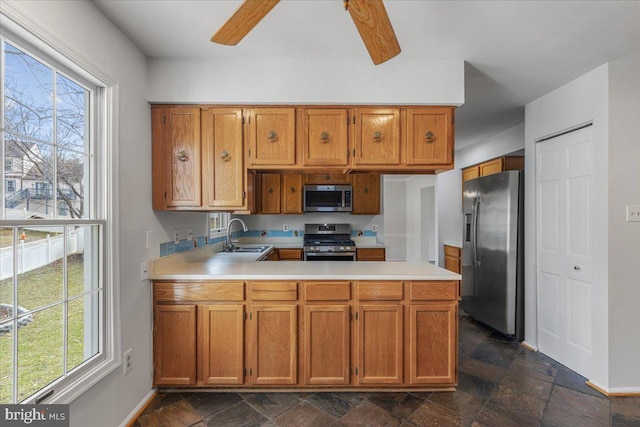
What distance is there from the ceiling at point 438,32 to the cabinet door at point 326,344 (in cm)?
191

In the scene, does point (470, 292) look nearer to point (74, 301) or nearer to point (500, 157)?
point (500, 157)

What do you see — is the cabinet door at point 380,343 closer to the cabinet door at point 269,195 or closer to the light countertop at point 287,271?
the light countertop at point 287,271

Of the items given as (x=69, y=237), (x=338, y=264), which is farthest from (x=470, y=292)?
(x=69, y=237)

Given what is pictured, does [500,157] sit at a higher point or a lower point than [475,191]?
higher

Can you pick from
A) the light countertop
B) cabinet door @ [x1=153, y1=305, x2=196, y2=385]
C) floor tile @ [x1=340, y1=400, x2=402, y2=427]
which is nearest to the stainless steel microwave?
the light countertop

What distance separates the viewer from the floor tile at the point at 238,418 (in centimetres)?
173

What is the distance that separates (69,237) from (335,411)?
6.37 ft

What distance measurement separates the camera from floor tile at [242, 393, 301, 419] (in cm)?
184

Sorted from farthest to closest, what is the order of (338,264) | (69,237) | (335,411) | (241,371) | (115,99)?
1. (338,264)
2. (241,371)
3. (335,411)
4. (115,99)
5. (69,237)

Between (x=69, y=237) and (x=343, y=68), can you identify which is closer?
(x=69, y=237)

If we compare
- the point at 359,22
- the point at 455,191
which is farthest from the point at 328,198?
the point at 359,22

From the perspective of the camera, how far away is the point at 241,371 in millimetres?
1977

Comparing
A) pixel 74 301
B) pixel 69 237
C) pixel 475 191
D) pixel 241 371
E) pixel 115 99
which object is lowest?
pixel 241 371

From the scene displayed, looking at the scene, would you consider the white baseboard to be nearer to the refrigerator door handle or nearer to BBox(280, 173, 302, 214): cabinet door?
BBox(280, 173, 302, 214): cabinet door
